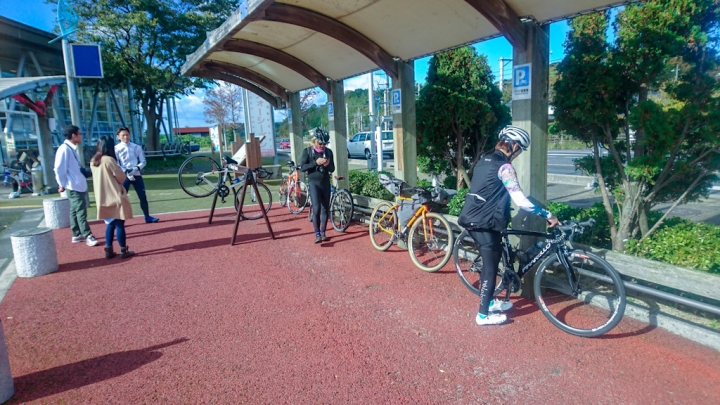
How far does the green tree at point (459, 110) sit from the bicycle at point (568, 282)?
3.22 metres

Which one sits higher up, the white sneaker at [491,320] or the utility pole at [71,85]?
the utility pole at [71,85]

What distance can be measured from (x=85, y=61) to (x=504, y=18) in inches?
351

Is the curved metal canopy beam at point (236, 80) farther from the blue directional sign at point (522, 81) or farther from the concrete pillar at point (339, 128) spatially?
the blue directional sign at point (522, 81)

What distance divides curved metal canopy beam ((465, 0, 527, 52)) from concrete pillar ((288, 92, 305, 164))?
6180 mm

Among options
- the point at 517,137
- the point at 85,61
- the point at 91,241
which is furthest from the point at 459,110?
the point at 85,61

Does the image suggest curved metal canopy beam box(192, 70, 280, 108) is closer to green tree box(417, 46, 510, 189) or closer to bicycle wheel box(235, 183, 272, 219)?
bicycle wheel box(235, 183, 272, 219)

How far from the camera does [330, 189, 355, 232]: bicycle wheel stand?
23.5 feet

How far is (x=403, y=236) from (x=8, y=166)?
1551cm

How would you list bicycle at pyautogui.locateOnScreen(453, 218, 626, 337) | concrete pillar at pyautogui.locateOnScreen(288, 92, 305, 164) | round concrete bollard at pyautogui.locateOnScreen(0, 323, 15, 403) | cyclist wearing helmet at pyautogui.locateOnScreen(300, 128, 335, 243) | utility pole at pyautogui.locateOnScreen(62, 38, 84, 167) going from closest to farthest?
round concrete bollard at pyautogui.locateOnScreen(0, 323, 15, 403) → bicycle at pyautogui.locateOnScreen(453, 218, 626, 337) → cyclist wearing helmet at pyautogui.locateOnScreen(300, 128, 335, 243) → utility pole at pyautogui.locateOnScreen(62, 38, 84, 167) → concrete pillar at pyautogui.locateOnScreen(288, 92, 305, 164)

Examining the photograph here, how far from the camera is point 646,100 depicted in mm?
4215

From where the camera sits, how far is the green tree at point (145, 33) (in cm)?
2006

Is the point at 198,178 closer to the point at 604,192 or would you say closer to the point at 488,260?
the point at 488,260

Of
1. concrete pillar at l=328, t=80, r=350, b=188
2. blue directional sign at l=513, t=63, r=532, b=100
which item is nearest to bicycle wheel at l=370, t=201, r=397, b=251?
concrete pillar at l=328, t=80, r=350, b=188


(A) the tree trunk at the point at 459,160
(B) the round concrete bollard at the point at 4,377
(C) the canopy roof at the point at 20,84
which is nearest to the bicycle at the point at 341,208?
(A) the tree trunk at the point at 459,160
